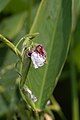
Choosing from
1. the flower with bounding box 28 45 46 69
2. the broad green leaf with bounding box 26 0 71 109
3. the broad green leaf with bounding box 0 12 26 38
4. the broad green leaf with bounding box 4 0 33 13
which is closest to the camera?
the flower with bounding box 28 45 46 69

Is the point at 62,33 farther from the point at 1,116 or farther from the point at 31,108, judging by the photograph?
the point at 1,116

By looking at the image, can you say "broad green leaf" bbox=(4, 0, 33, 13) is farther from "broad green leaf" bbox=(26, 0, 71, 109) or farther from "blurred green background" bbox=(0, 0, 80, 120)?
"broad green leaf" bbox=(26, 0, 71, 109)

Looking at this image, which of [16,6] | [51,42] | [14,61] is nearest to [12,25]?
[16,6]

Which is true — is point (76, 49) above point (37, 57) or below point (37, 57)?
below

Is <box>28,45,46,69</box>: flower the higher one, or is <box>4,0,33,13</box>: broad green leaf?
<box>28,45,46,69</box>: flower

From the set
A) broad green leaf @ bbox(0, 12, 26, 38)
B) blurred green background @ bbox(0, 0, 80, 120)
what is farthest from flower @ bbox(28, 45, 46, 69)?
broad green leaf @ bbox(0, 12, 26, 38)

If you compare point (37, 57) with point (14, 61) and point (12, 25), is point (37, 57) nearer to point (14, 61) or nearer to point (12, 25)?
point (14, 61)

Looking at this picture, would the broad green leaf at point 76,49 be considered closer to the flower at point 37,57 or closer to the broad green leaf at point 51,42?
the broad green leaf at point 51,42

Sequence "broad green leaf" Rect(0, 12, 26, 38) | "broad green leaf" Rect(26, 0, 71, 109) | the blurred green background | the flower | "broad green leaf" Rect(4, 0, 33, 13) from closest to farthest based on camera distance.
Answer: the flower → "broad green leaf" Rect(26, 0, 71, 109) → the blurred green background → "broad green leaf" Rect(0, 12, 26, 38) → "broad green leaf" Rect(4, 0, 33, 13)
